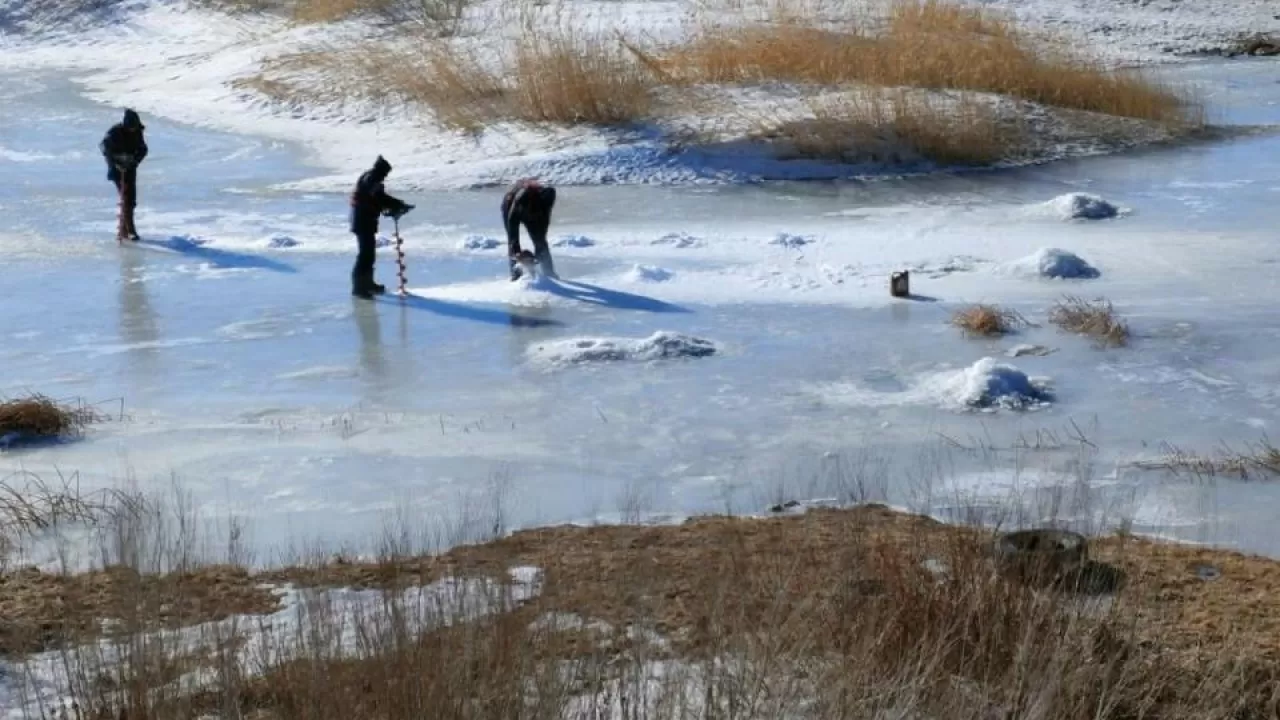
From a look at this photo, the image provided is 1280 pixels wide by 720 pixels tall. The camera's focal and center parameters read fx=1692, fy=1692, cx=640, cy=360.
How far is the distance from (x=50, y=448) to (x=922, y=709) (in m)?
6.21

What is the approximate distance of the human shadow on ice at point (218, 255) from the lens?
1498cm

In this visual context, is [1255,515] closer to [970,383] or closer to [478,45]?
[970,383]

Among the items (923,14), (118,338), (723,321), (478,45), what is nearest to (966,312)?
(723,321)

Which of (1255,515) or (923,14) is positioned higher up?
(923,14)

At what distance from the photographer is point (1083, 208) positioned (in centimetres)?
1633

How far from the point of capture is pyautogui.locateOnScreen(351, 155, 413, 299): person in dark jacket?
13602 millimetres

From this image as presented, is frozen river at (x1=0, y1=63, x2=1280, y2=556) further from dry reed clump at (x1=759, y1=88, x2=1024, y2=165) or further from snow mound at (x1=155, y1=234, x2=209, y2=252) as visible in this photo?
dry reed clump at (x1=759, y1=88, x2=1024, y2=165)

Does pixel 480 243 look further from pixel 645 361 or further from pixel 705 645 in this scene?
pixel 705 645

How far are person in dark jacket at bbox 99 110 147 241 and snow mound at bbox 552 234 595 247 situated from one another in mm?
4087

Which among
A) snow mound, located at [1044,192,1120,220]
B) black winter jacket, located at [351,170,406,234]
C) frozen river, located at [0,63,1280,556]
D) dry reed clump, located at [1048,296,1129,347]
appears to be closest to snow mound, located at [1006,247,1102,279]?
frozen river, located at [0,63,1280,556]

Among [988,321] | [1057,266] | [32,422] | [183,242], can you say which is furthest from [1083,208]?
[32,422]

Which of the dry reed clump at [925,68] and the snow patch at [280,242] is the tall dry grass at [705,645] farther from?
the dry reed clump at [925,68]

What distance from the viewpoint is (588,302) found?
13.1 metres

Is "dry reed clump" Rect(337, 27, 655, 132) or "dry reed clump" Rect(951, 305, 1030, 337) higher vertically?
"dry reed clump" Rect(337, 27, 655, 132)
